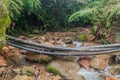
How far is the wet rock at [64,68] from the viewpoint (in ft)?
15.2

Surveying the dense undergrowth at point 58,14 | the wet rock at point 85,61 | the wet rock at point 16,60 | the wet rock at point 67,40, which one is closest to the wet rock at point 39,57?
the wet rock at point 16,60

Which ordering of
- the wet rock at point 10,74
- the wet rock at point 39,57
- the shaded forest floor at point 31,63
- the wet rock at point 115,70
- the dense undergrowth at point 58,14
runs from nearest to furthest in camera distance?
the wet rock at point 10,74, the shaded forest floor at point 31,63, the wet rock at point 115,70, the wet rock at point 39,57, the dense undergrowth at point 58,14

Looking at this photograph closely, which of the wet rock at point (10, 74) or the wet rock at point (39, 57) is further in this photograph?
the wet rock at point (39, 57)

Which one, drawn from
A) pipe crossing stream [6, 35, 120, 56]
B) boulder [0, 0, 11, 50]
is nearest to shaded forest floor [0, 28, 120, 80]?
pipe crossing stream [6, 35, 120, 56]

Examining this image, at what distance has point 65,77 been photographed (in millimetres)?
4562

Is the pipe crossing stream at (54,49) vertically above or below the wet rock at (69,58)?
above

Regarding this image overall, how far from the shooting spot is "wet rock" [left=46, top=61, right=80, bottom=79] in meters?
4.64

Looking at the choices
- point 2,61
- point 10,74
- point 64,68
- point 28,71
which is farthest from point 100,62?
point 2,61

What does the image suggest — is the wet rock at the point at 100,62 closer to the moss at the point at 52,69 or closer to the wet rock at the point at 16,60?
the moss at the point at 52,69

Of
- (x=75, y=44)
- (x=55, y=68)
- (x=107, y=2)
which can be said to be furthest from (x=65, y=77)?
(x=107, y=2)

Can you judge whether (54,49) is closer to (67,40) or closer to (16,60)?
(16,60)

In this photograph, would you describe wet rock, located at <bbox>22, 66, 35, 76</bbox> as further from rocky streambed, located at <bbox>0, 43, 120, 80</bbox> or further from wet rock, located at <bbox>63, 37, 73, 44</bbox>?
wet rock, located at <bbox>63, 37, 73, 44</bbox>

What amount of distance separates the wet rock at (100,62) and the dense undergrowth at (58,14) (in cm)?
112

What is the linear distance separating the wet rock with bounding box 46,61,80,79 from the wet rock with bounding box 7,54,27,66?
0.59m
